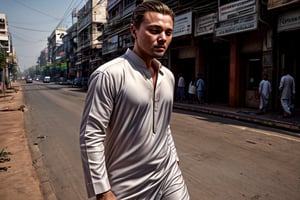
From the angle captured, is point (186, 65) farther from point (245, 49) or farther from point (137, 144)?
point (137, 144)

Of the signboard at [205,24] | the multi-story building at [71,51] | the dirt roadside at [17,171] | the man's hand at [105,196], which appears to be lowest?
the dirt roadside at [17,171]

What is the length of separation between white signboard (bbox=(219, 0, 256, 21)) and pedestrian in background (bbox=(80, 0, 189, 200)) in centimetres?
1331

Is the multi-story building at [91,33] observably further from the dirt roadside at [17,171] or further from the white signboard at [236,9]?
→ the dirt roadside at [17,171]

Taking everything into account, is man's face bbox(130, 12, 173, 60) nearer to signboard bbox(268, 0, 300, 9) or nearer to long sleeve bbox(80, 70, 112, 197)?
long sleeve bbox(80, 70, 112, 197)

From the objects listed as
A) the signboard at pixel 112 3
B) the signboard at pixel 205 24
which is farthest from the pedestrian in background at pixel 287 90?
the signboard at pixel 112 3

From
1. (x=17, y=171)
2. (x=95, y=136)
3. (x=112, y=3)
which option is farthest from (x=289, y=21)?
(x=112, y=3)

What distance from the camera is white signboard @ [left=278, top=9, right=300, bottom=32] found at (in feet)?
39.8

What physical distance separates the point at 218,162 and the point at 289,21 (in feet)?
30.9

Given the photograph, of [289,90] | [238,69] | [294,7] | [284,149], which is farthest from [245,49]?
[284,149]

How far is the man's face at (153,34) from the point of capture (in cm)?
175

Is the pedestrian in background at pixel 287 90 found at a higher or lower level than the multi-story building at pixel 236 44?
lower

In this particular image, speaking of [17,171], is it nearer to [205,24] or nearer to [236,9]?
[236,9]

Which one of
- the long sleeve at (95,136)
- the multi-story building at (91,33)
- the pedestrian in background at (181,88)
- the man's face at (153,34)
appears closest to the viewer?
the long sleeve at (95,136)

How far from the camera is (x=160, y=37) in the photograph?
1768 mm
